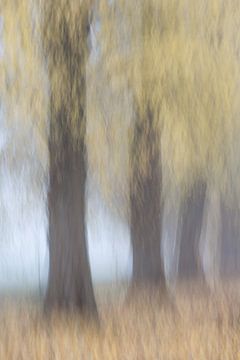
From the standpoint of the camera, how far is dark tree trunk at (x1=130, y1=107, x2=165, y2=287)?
7.12ft

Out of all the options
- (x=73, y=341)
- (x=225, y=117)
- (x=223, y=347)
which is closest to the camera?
(x=73, y=341)

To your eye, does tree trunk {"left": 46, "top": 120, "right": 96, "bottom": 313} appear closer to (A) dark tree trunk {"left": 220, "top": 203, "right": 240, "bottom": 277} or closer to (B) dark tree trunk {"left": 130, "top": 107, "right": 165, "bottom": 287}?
(B) dark tree trunk {"left": 130, "top": 107, "right": 165, "bottom": 287}

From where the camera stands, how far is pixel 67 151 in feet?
6.75

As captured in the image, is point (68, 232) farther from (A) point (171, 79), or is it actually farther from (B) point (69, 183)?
(A) point (171, 79)

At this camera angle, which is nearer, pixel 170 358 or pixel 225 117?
pixel 170 358

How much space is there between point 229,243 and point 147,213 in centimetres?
53

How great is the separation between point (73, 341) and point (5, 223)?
0.48m

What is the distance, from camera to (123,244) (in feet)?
7.11

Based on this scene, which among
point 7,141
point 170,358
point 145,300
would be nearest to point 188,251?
point 145,300

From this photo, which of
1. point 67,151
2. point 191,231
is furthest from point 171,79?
point 191,231

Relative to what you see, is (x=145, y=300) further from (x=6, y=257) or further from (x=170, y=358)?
(x=6, y=257)

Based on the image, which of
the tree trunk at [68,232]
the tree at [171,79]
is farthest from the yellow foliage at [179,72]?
the tree trunk at [68,232]

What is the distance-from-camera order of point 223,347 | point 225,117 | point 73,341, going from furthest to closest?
point 225,117, point 223,347, point 73,341

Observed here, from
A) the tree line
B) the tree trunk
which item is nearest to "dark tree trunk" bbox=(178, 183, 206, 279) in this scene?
the tree line
